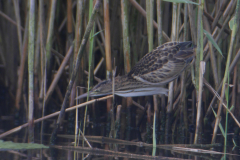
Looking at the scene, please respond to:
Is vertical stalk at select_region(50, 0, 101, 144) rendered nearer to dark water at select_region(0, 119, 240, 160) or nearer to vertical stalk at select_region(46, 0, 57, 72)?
dark water at select_region(0, 119, 240, 160)

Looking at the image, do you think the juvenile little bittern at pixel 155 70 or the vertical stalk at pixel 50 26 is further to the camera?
the juvenile little bittern at pixel 155 70

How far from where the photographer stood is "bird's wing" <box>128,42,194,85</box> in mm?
3001

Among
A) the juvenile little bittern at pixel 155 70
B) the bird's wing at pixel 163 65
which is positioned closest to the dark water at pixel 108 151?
the juvenile little bittern at pixel 155 70

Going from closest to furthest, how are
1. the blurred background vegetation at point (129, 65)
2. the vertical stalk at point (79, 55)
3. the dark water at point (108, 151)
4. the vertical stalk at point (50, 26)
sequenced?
the dark water at point (108, 151) → the vertical stalk at point (79, 55) → the blurred background vegetation at point (129, 65) → the vertical stalk at point (50, 26)

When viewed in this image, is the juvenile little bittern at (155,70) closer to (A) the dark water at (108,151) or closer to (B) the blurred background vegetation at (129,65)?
(B) the blurred background vegetation at (129,65)

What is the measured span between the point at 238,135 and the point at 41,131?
1804 mm

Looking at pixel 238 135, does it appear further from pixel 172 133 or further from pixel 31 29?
pixel 31 29

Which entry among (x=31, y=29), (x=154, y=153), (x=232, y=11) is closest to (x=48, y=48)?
(x=31, y=29)

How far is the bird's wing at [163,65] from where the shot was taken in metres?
3.00

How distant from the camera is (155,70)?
305 centimetres

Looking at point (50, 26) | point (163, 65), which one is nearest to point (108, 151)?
point (163, 65)

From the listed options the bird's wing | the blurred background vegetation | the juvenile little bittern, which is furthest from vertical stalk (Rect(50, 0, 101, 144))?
the bird's wing

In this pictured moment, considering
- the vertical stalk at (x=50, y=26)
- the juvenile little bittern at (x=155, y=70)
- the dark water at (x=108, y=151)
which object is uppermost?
the vertical stalk at (x=50, y=26)

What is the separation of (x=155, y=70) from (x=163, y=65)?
0.33 ft
